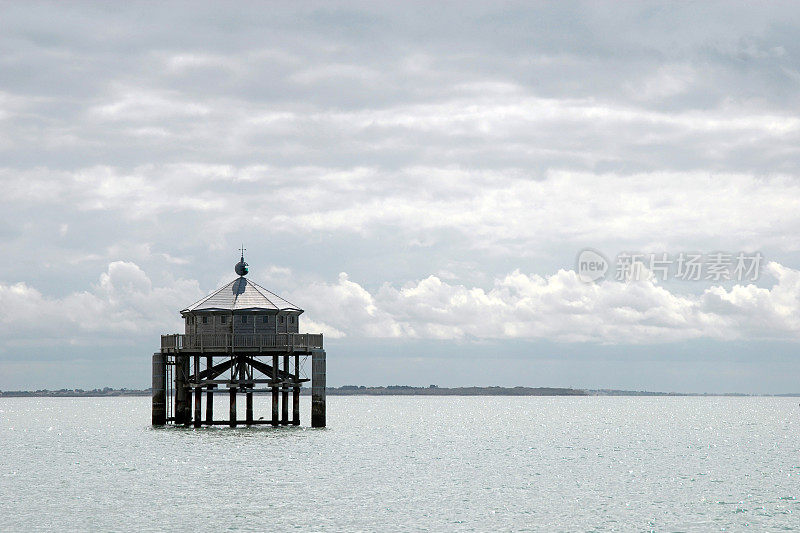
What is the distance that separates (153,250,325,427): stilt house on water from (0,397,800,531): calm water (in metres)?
3.38

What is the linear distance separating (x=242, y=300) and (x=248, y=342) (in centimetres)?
291

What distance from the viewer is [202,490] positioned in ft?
143

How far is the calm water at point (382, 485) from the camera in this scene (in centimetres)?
3656

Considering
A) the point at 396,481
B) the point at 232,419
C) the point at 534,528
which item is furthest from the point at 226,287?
the point at 534,528

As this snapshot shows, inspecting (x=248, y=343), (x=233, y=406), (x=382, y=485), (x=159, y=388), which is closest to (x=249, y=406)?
(x=233, y=406)

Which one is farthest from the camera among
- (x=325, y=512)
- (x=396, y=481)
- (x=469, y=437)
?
(x=469, y=437)

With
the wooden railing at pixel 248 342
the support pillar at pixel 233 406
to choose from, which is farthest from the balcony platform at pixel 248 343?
the support pillar at pixel 233 406

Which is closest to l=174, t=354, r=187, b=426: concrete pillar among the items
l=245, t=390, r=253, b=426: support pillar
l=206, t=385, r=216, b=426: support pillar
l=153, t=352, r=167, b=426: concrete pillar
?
l=153, t=352, r=167, b=426: concrete pillar

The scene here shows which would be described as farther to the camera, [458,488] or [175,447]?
[175,447]

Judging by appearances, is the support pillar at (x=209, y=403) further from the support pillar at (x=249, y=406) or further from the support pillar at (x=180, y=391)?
the support pillar at (x=249, y=406)

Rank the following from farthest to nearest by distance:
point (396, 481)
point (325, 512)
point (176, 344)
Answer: point (176, 344), point (396, 481), point (325, 512)

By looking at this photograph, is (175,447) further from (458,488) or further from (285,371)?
(458,488)

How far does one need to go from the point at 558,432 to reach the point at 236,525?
2621 inches

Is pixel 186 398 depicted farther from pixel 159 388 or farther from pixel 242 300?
pixel 242 300
